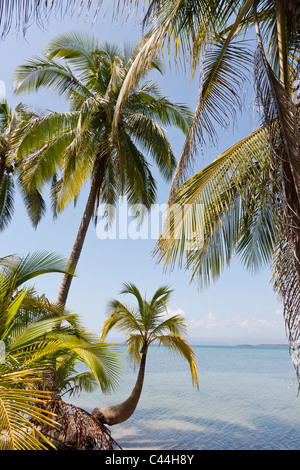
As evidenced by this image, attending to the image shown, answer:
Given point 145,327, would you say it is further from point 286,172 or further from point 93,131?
point 286,172

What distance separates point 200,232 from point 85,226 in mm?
7053

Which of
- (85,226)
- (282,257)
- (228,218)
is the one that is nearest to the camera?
(282,257)

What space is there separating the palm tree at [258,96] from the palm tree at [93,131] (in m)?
5.51

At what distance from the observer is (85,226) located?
1025cm

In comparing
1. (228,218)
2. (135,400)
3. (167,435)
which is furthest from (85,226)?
(167,435)

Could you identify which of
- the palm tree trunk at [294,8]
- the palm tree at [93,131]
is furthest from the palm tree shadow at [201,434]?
the palm tree trunk at [294,8]

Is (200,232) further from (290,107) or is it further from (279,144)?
(290,107)

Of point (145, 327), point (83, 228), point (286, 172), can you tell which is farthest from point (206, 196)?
point (145, 327)

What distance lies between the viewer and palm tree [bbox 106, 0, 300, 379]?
10.4 feet

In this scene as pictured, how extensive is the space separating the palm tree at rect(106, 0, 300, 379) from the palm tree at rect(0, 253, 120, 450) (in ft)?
6.14

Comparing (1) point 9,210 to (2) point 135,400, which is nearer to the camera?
(2) point 135,400

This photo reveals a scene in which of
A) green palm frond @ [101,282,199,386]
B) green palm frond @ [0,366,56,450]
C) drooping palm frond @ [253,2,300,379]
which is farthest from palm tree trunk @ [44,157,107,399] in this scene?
drooping palm frond @ [253,2,300,379]

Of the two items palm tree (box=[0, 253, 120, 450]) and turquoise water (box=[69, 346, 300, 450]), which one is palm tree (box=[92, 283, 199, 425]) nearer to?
turquoise water (box=[69, 346, 300, 450])

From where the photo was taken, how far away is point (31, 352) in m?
4.34
